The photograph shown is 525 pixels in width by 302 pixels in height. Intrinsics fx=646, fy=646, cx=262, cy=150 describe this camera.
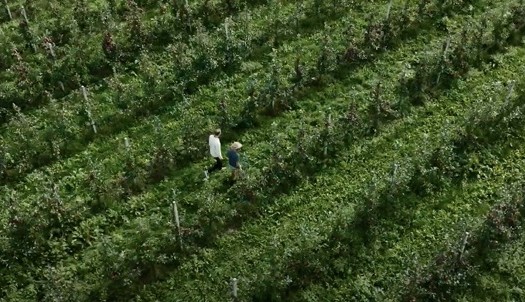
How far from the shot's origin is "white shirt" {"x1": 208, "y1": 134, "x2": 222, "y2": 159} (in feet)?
46.5

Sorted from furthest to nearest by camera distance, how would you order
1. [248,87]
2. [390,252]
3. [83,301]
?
[248,87] → [390,252] → [83,301]

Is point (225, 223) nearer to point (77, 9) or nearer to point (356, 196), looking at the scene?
point (356, 196)

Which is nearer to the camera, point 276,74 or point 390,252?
point 390,252

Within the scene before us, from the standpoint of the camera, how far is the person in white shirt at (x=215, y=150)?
559 inches

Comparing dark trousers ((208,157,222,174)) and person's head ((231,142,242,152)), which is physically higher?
person's head ((231,142,242,152))

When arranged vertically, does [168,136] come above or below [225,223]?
above

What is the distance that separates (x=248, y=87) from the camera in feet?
53.9

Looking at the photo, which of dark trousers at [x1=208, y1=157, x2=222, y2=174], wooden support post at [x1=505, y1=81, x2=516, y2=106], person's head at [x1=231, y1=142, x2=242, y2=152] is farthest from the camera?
wooden support post at [x1=505, y1=81, x2=516, y2=106]

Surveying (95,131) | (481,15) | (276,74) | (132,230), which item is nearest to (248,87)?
(276,74)

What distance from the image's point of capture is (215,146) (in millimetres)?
14203

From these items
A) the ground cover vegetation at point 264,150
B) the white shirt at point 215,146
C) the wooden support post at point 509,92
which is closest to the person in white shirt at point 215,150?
the white shirt at point 215,146

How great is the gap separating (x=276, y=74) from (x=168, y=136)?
10.8 ft

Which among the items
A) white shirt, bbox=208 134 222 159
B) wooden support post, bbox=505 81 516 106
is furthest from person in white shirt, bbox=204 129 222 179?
wooden support post, bbox=505 81 516 106

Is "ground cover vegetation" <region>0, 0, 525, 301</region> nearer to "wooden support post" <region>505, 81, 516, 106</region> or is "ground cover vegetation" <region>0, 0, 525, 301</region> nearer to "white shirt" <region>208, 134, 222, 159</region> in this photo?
"wooden support post" <region>505, 81, 516, 106</region>
